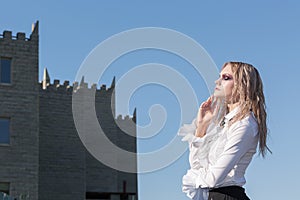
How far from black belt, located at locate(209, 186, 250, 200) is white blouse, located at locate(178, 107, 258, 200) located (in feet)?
0.07

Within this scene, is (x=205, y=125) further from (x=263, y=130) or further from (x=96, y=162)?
(x=96, y=162)

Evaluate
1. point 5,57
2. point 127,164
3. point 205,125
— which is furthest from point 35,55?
point 205,125

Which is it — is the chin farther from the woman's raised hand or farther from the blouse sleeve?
the blouse sleeve

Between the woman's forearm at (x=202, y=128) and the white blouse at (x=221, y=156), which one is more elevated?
the woman's forearm at (x=202, y=128)

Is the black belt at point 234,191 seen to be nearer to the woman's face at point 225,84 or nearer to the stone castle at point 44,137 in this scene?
the woman's face at point 225,84

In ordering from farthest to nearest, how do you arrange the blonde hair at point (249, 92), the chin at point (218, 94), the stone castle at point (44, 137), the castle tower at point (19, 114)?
the stone castle at point (44, 137)
the castle tower at point (19, 114)
the chin at point (218, 94)
the blonde hair at point (249, 92)

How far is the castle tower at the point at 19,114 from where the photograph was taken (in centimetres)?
2947

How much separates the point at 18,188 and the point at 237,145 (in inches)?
1060

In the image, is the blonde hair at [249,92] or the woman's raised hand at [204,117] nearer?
the blonde hair at [249,92]

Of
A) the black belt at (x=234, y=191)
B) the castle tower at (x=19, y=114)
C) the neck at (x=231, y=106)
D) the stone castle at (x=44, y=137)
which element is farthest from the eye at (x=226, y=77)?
the castle tower at (x=19, y=114)

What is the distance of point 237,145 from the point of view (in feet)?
10.6

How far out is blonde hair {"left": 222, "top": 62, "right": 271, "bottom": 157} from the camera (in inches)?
131

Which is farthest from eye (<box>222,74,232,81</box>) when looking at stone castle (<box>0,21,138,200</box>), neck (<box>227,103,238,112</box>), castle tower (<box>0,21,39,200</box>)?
A: castle tower (<box>0,21,39,200</box>)

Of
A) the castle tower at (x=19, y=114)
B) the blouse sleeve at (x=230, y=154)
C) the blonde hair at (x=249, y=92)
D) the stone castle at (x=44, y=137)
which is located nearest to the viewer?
the blouse sleeve at (x=230, y=154)
